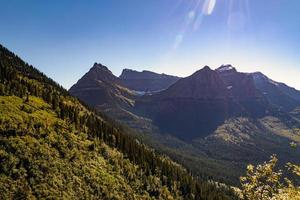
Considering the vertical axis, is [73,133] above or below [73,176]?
above

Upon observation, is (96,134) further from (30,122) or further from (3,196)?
(3,196)

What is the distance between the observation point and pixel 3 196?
66312 millimetres

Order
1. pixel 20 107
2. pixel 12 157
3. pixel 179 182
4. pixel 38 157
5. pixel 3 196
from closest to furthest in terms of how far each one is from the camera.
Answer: pixel 3 196, pixel 12 157, pixel 38 157, pixel 20 107, pixel 179 182

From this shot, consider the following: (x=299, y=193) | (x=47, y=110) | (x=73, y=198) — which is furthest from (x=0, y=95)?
(x=299, y=193)

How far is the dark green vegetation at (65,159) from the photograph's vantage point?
3093 inches

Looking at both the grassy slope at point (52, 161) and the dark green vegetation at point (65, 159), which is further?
the dark green vegetation at point (65, 159)

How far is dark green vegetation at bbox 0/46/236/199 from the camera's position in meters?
78.6

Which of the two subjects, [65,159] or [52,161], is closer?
[52,161]

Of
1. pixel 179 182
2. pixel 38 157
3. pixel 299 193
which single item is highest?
pixel 299 193

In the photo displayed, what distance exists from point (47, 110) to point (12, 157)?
5122 centimetres

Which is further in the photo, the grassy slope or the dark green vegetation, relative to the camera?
the dark green vegetation

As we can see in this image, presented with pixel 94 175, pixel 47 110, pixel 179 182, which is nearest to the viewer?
pixel 94 175

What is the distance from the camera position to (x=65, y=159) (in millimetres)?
96000

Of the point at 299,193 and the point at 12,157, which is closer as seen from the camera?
the point at 299,193
